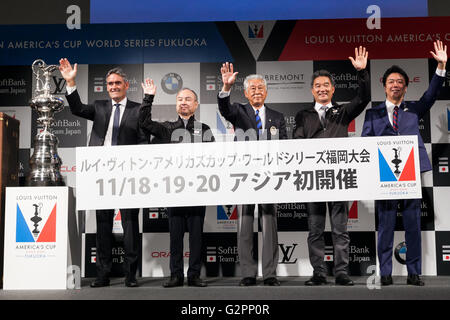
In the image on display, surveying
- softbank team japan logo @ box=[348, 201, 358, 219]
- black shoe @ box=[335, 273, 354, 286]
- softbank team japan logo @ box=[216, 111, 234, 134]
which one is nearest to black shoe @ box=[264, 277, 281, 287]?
black shoe @ box=[335, 273, 354, 286]

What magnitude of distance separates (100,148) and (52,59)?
5.36 ft

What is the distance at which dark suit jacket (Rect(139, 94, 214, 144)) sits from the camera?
3.41 m

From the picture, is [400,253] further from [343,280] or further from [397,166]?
[397,166]

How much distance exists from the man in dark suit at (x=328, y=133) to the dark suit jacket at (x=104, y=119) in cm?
126

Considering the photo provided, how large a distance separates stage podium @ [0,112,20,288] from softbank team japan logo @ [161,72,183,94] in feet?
4.51

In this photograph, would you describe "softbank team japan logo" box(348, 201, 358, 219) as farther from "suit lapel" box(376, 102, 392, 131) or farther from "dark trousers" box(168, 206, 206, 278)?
"dark trousers" box(168, 206, 206, 278)

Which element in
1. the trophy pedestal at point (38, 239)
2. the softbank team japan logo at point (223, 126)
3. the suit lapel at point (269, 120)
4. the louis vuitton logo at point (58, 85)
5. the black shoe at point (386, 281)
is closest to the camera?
the trophy pedestal at point (38, 239)

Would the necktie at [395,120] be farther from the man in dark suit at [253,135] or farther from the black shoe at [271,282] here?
the black shoe at [271,282]

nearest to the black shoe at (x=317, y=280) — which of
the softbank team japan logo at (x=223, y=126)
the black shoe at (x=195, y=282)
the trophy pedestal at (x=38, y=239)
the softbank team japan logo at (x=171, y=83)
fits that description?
the black shoe at (x=195, y=282)

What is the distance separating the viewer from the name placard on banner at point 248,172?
3.24 m

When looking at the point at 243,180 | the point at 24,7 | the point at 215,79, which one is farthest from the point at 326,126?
the point at 24,7

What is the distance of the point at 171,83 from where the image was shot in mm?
4406
